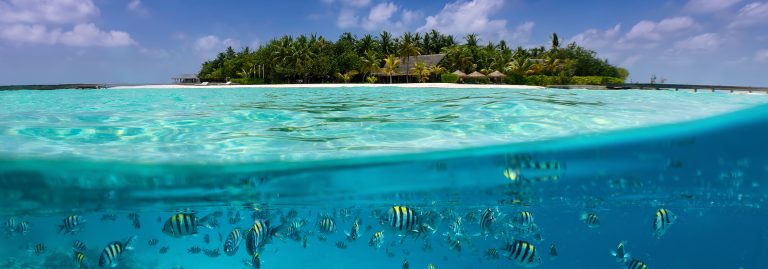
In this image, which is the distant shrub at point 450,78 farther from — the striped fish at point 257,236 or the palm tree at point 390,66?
the striped fish at point 257,236

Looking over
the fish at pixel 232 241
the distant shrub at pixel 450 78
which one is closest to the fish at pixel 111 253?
the fish at pixel 232 241

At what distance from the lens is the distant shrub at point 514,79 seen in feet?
199

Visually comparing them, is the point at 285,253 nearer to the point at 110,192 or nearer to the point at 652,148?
the point at 110,192

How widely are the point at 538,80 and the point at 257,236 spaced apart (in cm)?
5618

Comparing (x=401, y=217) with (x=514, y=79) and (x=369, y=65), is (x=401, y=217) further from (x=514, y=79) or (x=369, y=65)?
(x=369, y=65)

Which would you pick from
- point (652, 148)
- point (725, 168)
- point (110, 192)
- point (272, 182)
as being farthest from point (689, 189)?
point (110, 192)

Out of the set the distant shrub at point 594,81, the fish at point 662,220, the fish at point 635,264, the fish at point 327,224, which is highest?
the distant shrub at point 594,81

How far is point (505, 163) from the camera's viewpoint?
32.0ft

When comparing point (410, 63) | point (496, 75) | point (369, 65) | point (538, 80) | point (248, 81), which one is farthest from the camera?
point (410, 63)

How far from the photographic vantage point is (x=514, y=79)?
201ft

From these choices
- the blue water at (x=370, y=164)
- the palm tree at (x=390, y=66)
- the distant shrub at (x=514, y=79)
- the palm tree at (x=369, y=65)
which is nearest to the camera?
the blue water at (x=370, y=164)

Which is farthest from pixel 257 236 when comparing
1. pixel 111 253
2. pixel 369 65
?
pixel 369 65

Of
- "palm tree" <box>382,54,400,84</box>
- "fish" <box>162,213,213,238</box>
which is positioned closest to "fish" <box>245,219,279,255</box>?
"fish" <box>162,213,213,238</box>

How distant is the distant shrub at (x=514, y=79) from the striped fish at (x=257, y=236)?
5736 centimetres
